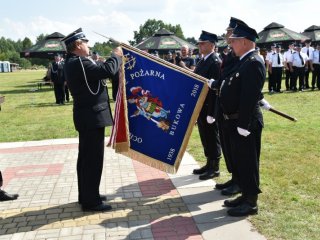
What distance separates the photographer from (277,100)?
1477 centimetres

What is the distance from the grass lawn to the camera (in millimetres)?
4359

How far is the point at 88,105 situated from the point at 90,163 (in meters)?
0.71

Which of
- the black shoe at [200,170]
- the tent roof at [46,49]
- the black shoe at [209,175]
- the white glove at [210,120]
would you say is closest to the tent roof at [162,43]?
the tent roof at [46,49]

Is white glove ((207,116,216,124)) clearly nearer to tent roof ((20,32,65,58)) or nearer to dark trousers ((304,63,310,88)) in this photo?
dark trousers ((304,63,310,88))

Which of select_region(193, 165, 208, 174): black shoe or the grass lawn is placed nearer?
the grass lawn

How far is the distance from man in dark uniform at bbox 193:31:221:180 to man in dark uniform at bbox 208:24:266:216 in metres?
0.94

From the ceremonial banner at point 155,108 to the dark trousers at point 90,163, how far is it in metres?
0.33

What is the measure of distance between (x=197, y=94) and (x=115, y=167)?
241cm

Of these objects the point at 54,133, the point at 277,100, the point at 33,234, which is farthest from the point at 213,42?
the point at 277,100

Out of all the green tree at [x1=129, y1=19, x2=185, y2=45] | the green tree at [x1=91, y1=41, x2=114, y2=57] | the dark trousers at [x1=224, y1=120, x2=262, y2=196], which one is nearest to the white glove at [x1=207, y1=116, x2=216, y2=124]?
the dark trousers at [x1=224, y1=120, x2=262, y2=196]

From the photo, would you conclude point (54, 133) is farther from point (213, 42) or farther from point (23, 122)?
point (213, 42)

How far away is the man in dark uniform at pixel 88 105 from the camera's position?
4.59 metres

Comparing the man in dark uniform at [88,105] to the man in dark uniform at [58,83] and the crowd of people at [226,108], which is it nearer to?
the crowd of people at [226,108]

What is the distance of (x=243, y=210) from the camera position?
454cm
